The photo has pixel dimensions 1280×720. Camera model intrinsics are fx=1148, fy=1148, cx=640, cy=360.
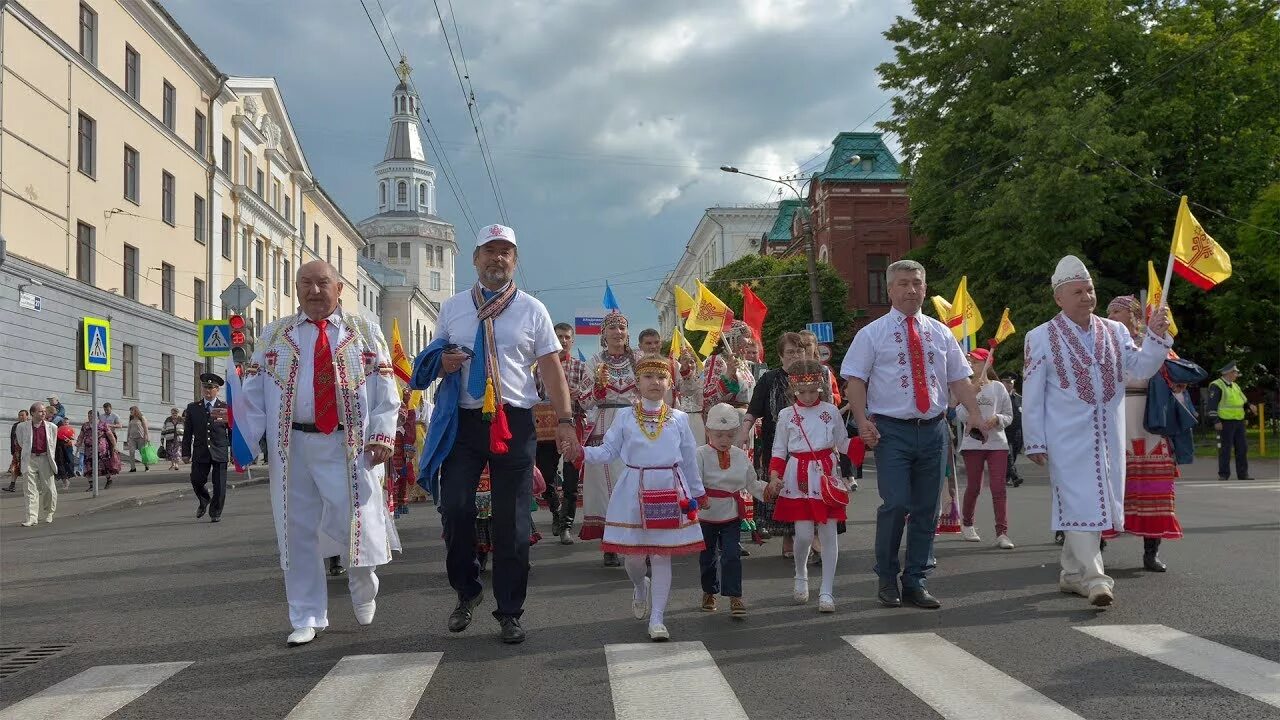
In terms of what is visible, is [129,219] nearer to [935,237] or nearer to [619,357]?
[935,237]

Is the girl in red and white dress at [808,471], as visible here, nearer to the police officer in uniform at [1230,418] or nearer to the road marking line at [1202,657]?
the road marking line at [1202,657]

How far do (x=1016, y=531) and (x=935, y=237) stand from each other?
89.1ft

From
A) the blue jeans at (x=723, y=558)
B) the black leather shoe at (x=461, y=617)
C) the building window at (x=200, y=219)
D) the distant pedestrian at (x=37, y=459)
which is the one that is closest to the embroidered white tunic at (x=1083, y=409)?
the blue jeans at (x=723, y=558)

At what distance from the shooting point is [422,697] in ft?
15.9

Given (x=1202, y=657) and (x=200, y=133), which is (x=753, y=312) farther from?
(x=200, y=133)

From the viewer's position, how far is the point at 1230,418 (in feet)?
62.0

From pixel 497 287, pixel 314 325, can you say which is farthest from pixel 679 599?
pixel 314 325

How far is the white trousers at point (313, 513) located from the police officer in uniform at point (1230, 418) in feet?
54.2

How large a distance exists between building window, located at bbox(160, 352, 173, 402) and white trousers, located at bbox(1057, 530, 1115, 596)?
1362 inches

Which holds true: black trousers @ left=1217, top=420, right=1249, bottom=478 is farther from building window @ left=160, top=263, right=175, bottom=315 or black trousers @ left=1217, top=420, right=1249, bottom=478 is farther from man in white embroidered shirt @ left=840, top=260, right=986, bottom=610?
building window @ left=160, top=263, right=175, bottom=315

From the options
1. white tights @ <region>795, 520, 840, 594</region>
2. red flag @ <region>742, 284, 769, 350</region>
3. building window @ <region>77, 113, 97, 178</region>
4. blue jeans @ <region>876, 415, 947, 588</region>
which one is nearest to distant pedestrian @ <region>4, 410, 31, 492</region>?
red flag @ <region>742, 284, 769, 350</region>

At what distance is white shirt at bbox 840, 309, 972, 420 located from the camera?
7.02 metres

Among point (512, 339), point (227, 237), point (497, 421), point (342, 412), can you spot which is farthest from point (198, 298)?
point (497, 421)

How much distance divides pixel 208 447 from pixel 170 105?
27.9m
